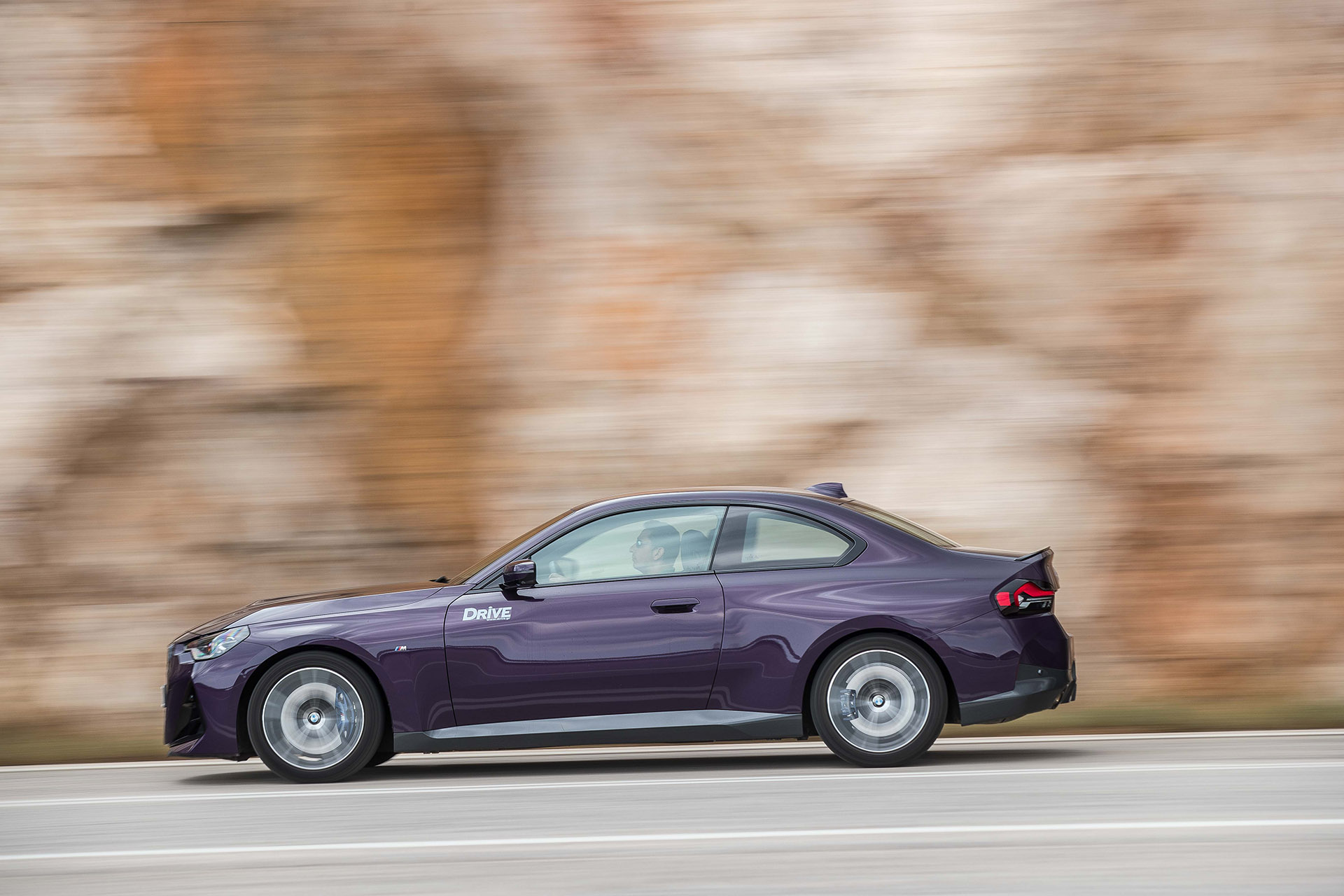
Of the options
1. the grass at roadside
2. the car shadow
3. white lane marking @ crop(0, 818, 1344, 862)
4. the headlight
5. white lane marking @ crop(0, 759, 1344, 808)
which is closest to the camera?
white lane marking @ crop(0, 818, 1344, 862)

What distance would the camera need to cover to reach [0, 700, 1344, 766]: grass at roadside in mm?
9383

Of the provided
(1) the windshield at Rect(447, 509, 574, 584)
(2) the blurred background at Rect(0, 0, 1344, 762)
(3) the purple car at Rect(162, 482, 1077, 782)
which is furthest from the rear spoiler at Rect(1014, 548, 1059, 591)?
(2) the blurred background at Rect(0, 0, 1344, 762)

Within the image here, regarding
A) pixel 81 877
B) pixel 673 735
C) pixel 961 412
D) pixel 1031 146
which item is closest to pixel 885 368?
pixel 961 412

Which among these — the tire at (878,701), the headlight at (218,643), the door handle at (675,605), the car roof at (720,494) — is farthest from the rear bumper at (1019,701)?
the headlight at (218,643)

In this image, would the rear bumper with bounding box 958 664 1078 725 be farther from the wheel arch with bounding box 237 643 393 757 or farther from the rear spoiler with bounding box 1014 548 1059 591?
the wheel arch with bounding box 237 643 393 757

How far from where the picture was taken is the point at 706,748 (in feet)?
29.4

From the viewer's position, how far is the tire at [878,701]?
7488 mm

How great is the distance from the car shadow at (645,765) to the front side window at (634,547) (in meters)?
1.08

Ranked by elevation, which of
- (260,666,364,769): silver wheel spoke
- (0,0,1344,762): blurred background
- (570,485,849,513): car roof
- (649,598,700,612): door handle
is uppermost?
(0,0,1344,762): blurred background

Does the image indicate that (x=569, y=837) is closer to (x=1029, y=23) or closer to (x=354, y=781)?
(x=354, y=781)

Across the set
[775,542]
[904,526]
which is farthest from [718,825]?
[904,526]

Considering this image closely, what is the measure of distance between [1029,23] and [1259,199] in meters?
2.45

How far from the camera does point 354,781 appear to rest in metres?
7.64

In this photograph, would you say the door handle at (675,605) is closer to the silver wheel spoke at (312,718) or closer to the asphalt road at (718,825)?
the asphalt road at (718,825)
